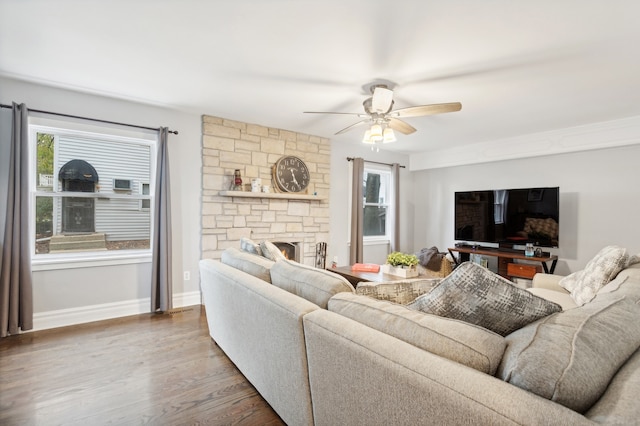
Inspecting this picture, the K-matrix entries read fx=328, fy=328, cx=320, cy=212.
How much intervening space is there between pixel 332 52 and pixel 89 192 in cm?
293

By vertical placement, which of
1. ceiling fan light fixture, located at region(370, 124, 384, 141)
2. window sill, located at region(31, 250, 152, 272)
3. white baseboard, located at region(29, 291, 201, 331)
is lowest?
white baseboard, located at region(29, 291, 201, 331)

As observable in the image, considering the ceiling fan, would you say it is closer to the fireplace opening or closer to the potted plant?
the potted plant

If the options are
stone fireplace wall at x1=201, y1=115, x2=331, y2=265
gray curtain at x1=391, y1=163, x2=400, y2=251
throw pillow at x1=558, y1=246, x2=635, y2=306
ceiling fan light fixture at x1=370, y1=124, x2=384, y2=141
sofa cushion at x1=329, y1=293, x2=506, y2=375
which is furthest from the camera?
gray curtain at x1=391, y1=163, x2=400, y2=251

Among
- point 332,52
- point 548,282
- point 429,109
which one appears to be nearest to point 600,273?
point 548,282

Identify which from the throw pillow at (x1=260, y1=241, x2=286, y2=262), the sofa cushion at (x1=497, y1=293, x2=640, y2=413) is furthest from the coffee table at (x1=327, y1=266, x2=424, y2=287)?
the sofa cushion at (x1=497, y1=293, x2=640, y2=413)

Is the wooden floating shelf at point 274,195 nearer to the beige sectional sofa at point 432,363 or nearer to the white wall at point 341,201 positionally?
the white wall at point 341,201

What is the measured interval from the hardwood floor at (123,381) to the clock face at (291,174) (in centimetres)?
225

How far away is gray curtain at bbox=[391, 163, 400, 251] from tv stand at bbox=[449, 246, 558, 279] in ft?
3.48

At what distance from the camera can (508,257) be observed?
4488 millimetres

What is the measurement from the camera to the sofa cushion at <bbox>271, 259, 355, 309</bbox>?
5.38ft

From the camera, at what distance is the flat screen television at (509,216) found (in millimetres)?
4363

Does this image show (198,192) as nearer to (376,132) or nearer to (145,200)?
(145,200)

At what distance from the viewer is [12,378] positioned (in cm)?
224

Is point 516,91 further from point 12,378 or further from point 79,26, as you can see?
point 12,378
